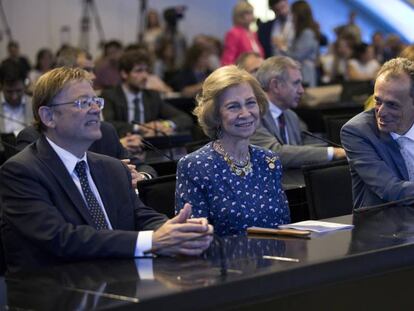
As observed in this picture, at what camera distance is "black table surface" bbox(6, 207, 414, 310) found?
2.20 meters

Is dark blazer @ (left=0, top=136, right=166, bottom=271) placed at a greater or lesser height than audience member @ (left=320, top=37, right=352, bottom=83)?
lesser

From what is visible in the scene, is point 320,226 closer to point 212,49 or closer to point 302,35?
point 302,35

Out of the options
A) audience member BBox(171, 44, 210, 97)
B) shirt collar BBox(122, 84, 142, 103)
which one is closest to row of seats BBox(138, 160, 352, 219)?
shirt collar BBox(122, 84, 142, 103)

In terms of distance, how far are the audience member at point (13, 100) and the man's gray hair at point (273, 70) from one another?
4.99ft

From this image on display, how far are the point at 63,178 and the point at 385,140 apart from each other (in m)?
1.36

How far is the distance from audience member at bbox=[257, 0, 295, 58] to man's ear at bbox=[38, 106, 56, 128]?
6.24 m

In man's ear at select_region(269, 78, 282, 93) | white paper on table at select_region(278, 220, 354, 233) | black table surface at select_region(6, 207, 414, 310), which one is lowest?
black table surface at select_region(6, 207, 414, 310)

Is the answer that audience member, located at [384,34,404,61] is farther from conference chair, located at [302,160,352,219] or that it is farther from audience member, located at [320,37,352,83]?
conference chair, located at [302,160,352,219]

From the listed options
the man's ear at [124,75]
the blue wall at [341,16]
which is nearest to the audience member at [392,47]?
the blue wall at [341,16]

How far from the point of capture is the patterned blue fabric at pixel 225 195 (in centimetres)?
336

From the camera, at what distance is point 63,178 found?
2910mm

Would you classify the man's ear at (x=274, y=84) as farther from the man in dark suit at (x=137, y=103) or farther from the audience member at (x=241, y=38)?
the audience member at (x=241, y=38)

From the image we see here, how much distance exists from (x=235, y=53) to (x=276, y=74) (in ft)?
11.9

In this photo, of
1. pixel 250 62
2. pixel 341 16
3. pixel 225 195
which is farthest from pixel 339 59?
pixel 225 195
